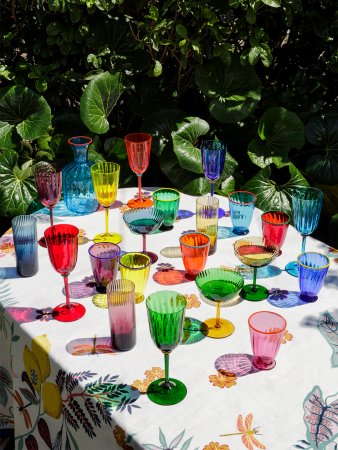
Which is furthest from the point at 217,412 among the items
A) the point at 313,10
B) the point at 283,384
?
the point at 313,10

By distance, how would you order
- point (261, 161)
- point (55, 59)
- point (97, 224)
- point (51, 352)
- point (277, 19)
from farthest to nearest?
1. point (277, 19)
2. point (55, 59)
3. point (261, 161)
4. point (97, 224)
5. point (51, 352)

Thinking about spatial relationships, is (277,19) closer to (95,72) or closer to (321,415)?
(95,72)

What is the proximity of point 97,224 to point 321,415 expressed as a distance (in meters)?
1.02

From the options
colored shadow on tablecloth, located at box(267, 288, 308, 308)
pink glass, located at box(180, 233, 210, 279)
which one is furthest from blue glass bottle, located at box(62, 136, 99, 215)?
colored shadow on tablecloth, located at box(267, 288, 308, 308)

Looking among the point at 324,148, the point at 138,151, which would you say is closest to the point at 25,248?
the point at 138,151

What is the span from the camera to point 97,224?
2061mm

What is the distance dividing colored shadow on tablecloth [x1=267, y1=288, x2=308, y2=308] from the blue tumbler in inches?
25.0

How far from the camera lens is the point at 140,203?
2.21 meters

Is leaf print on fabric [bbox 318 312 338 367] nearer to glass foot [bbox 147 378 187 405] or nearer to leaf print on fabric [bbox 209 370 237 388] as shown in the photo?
leaf print on fabric [bbox 209 370 237 388]

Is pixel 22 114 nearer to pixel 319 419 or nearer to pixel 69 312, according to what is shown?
pixel 69 312

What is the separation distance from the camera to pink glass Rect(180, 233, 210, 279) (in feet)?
5.53

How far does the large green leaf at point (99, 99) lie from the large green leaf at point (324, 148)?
979mm

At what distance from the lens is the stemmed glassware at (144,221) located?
5.84 ft

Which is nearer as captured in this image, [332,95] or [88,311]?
[88,311]
